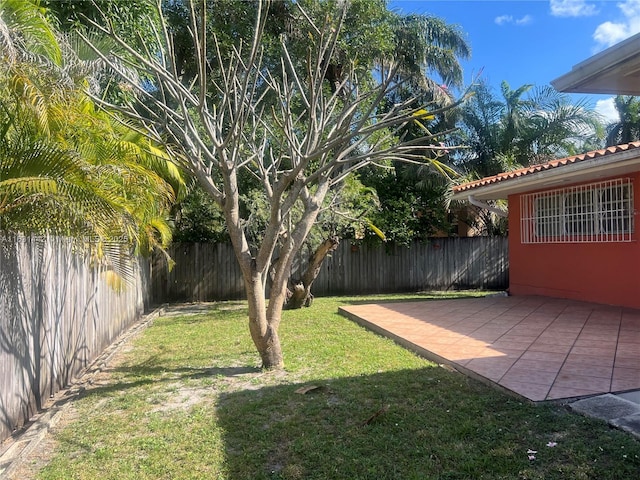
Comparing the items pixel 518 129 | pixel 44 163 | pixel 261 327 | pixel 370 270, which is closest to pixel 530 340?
pixel 261 327

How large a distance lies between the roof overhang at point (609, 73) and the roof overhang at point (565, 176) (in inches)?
175

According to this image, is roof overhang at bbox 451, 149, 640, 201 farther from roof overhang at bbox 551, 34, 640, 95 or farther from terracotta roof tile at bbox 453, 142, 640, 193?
roof overhang at bbox 551, 34, 640, 95

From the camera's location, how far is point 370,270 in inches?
572

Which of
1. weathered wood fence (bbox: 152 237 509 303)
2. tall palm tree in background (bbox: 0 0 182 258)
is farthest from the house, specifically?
tall palm tree in background (bbox: 0 0 182 258)

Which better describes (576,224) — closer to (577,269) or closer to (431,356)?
(577,269)

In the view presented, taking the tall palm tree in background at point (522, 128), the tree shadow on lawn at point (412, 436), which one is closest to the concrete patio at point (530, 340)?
the tree shadow on lawn at point (412, 436)

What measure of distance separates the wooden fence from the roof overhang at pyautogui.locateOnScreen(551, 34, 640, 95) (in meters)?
4.49

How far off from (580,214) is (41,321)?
9574mm

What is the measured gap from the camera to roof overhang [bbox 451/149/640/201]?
732 centimetres

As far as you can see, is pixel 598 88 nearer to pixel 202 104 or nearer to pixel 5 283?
pixel 202 104

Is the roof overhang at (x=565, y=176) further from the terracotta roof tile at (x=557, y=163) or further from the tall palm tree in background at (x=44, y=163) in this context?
the tall palm tree in background at (x=44, y=163)

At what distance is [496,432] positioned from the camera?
3412 millimetres

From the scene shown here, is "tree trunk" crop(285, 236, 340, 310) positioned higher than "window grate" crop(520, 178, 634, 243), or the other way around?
"window grate" crop(520, 178, 634, 243)

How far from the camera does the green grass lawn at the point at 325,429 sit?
3.02 m
